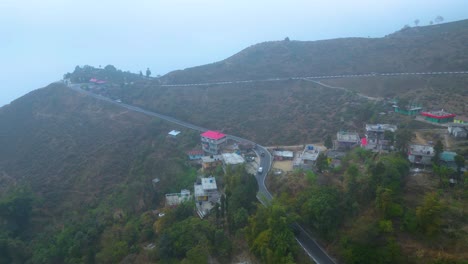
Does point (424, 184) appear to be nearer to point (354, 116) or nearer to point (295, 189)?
point (295, 189)

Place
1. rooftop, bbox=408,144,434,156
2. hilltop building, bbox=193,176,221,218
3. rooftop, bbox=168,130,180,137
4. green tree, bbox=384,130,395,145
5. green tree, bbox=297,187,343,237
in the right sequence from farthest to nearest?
rooftop, bbox=168,130,180,137 → green tree, bbox=384,130,395,145 → hilltop building, bbox=193,176,221,218 → rooftop, bbox=408,144,434,156 → green tree, bbox=297,187,343,237

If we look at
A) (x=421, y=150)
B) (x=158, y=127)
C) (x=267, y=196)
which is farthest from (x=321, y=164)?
(x=158, y=127)

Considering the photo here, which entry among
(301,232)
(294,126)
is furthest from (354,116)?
(301,232)

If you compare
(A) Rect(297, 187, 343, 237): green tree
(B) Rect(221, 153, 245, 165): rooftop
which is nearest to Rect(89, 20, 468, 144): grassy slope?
(B) Rect(221, 153, 245, 165): rooftop

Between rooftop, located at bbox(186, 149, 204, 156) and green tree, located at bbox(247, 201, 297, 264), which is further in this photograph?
rooftop, located at bbox(186, 149, 204, 156)

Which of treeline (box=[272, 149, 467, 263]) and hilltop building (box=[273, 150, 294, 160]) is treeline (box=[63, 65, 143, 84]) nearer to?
hilltop building (box=[273, 150, 294, 160])

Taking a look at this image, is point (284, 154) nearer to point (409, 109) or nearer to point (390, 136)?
point (390, 136)
